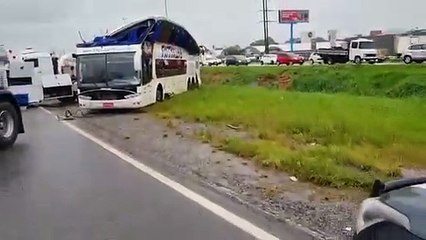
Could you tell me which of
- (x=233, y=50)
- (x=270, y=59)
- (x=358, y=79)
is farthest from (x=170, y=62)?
(x=233, y=50)

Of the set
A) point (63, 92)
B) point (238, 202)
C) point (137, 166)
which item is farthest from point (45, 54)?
point (238, 202)

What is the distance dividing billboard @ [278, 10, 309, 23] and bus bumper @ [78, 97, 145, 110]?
81279 millimetres

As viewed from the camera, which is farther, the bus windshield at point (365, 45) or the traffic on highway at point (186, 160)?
the bus windshield at point (365, 45)

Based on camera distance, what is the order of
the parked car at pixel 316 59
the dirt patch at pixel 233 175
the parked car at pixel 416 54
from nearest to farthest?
the dirt patch at pixel 233 175, the parked car at pixel 416 54, the parked car at pixel 316 59

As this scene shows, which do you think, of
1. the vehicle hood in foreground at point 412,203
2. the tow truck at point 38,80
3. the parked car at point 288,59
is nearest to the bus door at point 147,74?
the tow truck at point 38,80

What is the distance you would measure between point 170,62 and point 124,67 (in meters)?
5.46

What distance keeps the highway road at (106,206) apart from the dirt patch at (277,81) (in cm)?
3111

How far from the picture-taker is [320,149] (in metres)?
12.0

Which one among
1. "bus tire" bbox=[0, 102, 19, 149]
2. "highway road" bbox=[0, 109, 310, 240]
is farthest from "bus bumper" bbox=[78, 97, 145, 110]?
"highway road" bbox=[0, 109, 310, 240]

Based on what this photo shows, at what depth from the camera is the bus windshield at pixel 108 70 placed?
77.7 feet

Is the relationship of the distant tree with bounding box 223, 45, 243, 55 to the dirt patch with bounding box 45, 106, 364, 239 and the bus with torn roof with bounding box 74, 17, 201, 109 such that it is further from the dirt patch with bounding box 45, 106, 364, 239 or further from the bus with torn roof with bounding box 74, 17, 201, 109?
the dirt patch with bounding box 45, 106, 364, 239

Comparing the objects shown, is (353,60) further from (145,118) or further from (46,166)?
(46,166)

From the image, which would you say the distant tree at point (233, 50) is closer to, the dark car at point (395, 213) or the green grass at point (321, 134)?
the green grass at point (321, 134)

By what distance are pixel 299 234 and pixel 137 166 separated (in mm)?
5338
